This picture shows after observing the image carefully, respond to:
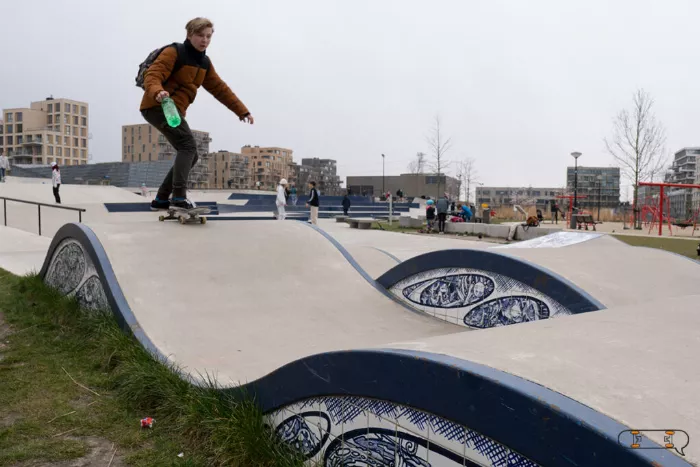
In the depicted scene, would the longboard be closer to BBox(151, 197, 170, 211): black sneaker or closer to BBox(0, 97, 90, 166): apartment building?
BBox(151, 197, 170, 211): black sneaker

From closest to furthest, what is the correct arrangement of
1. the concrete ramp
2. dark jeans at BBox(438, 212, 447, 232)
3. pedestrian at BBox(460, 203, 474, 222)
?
the concrete ramp < dark jeans at BBox(438, 212, 447, 232) < pedestrian at BBox(460, 203, 474, 222)

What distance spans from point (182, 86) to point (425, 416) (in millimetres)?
4711

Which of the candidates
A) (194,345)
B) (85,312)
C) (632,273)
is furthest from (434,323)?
(85,312)

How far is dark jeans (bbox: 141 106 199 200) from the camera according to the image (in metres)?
5.25

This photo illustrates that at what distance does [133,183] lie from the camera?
5075 centimetres

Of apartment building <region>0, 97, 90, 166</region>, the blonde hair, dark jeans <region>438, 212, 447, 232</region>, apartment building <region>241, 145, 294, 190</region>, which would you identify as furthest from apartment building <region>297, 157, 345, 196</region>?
the blonde hair

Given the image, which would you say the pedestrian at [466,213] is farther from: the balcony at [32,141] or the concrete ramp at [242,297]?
the balcony at [32,141]

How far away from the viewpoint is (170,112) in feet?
16.1

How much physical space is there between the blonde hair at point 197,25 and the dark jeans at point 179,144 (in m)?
0.83

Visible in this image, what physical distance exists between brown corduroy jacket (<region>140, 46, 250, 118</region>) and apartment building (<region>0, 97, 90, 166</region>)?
364ft

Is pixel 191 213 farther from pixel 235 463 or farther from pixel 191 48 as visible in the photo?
pixel 235 463

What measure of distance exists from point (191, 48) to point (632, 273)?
4.62m

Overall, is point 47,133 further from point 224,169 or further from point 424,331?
point 424,331

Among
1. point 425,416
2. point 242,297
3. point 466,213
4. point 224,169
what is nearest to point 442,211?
point 466,213
